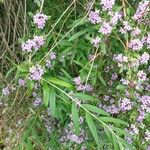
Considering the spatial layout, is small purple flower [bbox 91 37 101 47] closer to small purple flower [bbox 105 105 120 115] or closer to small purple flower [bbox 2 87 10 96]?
small purple flower [bbox 105 105 120 115]

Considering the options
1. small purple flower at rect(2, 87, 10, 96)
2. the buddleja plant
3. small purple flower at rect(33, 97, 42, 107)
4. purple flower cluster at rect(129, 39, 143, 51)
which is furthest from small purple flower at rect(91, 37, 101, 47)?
small purple flower at rect(2, 87, 10, 96)

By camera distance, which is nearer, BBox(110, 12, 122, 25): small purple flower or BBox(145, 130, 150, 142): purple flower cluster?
BBox(110, 12, 122, 25): small purple flower

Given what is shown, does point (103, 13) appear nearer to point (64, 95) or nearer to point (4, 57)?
point (64, 95)

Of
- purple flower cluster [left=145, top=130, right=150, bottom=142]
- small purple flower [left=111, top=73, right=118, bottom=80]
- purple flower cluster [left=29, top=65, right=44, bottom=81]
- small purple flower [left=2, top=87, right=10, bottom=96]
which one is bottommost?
purple flower cluster [left=145, top=130, right=150, bottom=142]

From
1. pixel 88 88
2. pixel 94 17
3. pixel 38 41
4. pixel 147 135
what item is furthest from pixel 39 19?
pixel 147 135

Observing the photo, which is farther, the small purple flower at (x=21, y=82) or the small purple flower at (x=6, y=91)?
the small purple flower at (x=6, y=91)

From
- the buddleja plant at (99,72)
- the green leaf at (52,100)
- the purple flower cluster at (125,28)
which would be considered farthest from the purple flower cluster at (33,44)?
the purple flower cluster at (125,28)

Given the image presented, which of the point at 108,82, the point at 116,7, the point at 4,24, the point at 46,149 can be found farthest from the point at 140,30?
the point at 4,24

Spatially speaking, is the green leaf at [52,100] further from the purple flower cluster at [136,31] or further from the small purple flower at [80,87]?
the purple flower cluster at [136,31]

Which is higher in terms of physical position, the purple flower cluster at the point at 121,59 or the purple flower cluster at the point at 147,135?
the purple flower cluster at the point at 121,59
